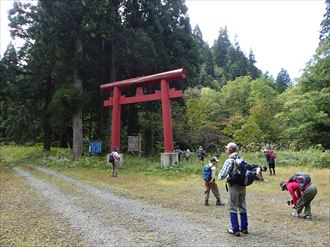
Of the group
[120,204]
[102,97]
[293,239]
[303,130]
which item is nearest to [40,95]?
[102,97]

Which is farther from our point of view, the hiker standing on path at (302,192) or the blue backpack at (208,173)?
the blue backpack at (208,173)

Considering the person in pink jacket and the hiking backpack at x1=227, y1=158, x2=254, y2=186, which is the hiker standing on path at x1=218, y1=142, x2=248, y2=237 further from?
the person in pink jacket

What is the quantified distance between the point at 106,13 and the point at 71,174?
10559 millimetres

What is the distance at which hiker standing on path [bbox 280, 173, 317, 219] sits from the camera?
27.5 ft

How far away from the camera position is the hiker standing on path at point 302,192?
8.38 metres

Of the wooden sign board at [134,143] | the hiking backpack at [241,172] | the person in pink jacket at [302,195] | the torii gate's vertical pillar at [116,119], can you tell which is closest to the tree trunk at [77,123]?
the torii gate's vertical pillar at [116,119]

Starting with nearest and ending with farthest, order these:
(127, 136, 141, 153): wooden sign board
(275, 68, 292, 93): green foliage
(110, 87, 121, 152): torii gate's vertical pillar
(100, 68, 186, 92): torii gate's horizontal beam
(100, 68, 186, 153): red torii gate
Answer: (100, 68, 186, 92): torii gate's horizontal beam, (100, 68, 186, 153): red torii gate, (110, 87, 121, 152): torii gate's vertical pillar, (127, 136, 141, 153): wooden sign board, (275, 68, 292, 93): green foliage

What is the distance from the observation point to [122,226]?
748 cm

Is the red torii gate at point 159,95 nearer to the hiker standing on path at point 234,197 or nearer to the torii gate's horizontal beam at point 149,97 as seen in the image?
the torii gate's horizontal beam at point 149,97

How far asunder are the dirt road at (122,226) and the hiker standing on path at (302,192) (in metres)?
0.44

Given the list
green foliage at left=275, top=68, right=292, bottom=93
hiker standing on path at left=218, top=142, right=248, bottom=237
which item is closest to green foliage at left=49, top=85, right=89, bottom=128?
hiker standing on path at left=218, top=142, right=248, bottom=237

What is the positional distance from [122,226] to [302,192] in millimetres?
4032

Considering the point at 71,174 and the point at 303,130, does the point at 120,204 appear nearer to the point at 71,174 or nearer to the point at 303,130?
the point at 71,174

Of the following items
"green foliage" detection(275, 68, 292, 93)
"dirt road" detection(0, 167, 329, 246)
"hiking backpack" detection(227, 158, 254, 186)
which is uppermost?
"green foliage" detection(275, 68, 292, 93)
